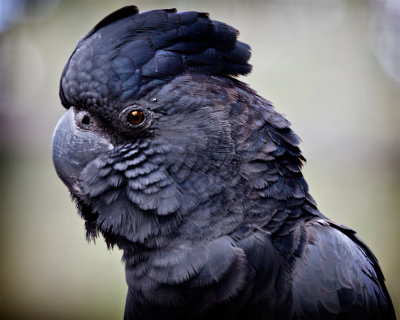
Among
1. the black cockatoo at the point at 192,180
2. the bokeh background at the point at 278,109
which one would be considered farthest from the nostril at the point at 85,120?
the bokeh background at the point at 278,109

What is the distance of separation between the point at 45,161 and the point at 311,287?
18.5ft

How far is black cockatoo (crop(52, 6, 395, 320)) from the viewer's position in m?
1.84

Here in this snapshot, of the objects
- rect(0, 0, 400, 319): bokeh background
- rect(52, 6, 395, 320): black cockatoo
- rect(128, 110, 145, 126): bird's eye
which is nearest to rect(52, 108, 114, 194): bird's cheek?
rect(52, 6, 395, 320): black cockatoo

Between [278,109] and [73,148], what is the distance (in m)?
4.71

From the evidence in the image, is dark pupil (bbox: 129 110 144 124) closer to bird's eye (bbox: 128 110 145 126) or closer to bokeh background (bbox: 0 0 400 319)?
bird's eye (bbox: 128 110 145 126)

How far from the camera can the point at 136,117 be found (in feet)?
6.32

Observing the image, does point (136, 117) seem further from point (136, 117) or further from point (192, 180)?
point (192, 180)

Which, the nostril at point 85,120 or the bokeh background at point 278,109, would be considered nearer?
the nostril at point 85,120

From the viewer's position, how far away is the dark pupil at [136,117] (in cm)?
192

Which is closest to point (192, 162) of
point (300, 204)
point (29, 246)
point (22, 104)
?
point (300, 204)

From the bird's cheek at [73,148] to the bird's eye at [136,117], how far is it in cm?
17

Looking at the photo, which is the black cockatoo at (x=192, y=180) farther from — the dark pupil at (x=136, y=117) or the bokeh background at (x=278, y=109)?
the bokeh background at (x=278, y=109)

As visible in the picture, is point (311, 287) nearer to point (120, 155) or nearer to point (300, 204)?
point (300, 204)

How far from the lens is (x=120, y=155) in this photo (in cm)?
193
